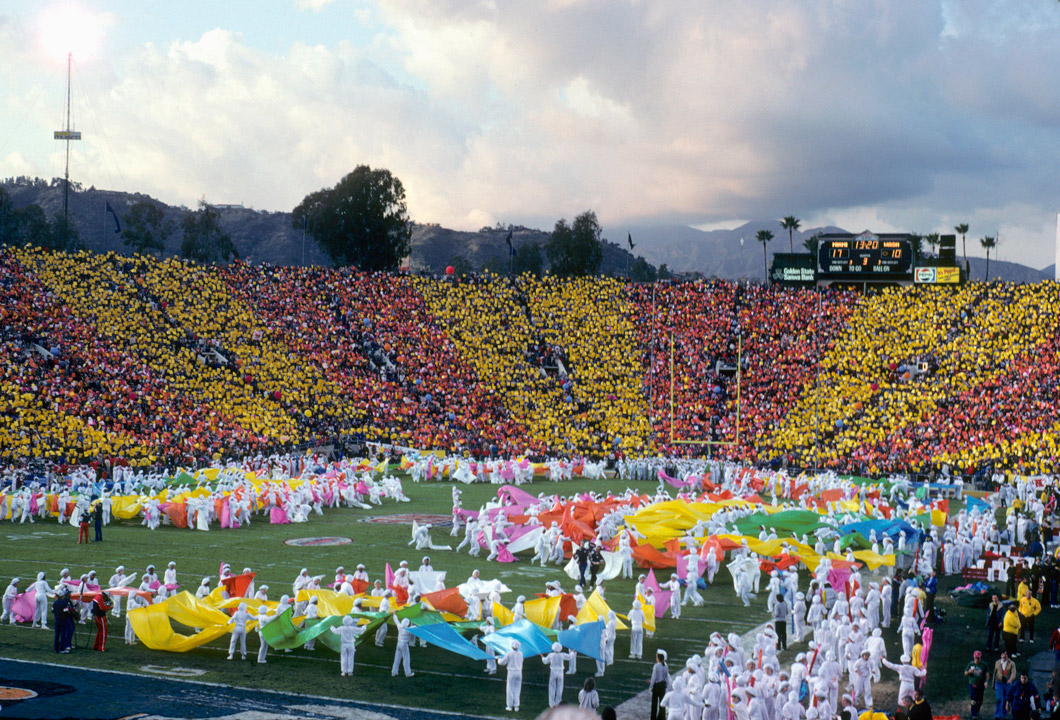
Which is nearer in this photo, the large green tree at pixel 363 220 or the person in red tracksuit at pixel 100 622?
the person in red tracksuit at pixel 100 622

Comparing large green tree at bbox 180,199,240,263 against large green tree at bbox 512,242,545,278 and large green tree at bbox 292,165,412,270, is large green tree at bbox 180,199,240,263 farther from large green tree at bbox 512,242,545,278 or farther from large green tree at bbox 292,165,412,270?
large green tree at bbox 512,242,545,278

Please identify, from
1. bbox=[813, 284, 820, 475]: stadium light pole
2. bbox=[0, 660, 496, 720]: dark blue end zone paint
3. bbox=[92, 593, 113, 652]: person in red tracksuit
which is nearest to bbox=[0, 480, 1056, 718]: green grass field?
bbox=[92, 593, 113, 652]: person in red tracksuit

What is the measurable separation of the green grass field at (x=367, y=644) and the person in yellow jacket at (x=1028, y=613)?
0.53m

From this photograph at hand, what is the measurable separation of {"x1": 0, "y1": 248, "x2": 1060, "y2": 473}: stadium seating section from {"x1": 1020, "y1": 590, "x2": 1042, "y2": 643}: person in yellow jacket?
24.9 metres

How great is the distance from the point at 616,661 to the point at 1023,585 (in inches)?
277

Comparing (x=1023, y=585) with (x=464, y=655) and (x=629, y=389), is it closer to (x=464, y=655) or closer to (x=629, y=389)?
(x=464, y=655)

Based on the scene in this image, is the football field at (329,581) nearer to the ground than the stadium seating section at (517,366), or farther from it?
nearer to the ground

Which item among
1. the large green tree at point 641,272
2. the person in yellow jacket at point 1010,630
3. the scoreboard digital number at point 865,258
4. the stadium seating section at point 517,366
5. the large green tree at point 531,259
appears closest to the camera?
the person in yellow jacket at point 1010,630

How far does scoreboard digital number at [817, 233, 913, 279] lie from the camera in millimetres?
54469

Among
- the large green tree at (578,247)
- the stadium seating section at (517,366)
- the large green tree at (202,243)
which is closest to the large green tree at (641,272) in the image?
the large green tree at (578,247)

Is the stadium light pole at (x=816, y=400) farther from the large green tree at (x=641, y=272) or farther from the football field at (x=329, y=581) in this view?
the large green tree at (x=641, y=272)

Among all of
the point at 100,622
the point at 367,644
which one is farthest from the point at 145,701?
the point at 367,644

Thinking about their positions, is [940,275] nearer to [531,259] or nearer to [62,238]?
[531,259]

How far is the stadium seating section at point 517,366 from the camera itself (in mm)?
42969
